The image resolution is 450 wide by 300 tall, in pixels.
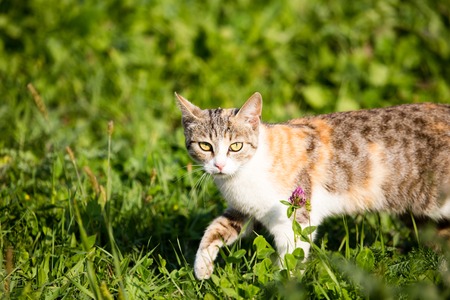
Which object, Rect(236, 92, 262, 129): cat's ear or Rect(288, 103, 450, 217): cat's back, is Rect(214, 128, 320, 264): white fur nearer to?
Rect(236, 92, 262, 129): cat's ear

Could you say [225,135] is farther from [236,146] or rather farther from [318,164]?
[318,164]

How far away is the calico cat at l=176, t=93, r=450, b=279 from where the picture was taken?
3.80 m

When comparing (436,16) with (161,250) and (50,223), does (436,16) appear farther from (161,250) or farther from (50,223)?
(50,223)

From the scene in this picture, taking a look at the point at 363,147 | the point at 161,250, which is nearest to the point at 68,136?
the point at 161,250

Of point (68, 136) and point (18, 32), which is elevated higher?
point (18, 32)

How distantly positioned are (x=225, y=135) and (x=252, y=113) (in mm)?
234

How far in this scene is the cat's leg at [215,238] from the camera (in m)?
3.62

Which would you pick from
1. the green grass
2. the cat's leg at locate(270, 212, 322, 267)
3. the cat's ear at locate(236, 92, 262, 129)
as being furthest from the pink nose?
the green grass

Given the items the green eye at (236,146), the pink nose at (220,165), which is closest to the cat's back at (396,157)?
the green eye at (236,146)

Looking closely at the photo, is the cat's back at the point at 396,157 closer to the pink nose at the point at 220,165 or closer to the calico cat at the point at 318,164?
the calico cat at the point at 318,164

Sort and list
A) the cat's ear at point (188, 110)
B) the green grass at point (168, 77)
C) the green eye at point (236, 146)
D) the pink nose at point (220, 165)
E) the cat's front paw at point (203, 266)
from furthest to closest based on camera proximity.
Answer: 1. the green grass at point (168, 77)
2. the cat's ear at point (188, 110)
3. the green eye at point (236, 146)
4. the pink nose at point (220, 165)
5. the cat's front paw at point (203, 266)

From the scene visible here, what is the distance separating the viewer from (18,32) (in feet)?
22.4

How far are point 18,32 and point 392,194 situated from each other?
15.7 feet

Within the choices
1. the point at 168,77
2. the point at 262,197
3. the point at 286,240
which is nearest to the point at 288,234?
the point at 286,240
